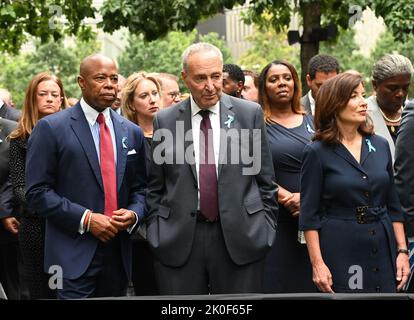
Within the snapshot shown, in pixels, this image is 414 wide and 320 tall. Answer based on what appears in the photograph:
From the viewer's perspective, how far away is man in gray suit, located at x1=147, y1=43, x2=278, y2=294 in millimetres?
7633

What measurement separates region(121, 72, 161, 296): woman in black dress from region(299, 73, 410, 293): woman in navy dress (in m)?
2.15

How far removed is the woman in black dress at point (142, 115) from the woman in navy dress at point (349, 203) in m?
2.15

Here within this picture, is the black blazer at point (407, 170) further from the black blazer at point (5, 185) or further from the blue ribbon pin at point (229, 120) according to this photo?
the black blazer at point (5, 185)

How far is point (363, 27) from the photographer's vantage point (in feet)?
266

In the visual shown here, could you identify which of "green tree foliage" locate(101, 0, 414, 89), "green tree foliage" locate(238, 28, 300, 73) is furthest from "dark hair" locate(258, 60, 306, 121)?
"green tree foliage" locate(238, 28, 300, 73)

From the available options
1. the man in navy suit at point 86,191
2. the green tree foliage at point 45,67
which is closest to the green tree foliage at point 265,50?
the green tree foliage at point 45,67

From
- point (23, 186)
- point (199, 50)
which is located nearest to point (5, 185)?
point (23, 186)

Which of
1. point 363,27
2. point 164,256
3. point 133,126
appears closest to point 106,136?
point 133,126

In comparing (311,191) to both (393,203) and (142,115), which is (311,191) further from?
(142,115)

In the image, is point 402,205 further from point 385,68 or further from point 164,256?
point 164,256

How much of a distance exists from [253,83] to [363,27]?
70.1 metres

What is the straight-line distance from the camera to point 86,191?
7922mm

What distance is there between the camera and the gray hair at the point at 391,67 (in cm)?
916

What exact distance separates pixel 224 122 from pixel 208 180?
420 mm
